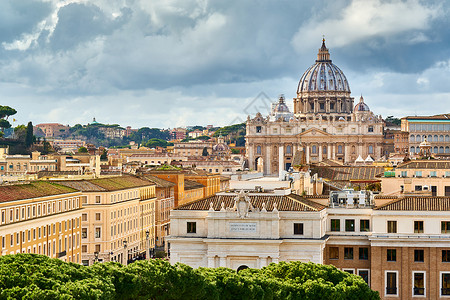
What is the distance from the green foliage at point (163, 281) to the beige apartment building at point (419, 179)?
1810cm

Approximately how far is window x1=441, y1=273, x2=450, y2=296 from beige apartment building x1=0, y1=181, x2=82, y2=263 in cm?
2045

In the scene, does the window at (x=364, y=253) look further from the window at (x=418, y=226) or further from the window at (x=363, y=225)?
the window at (x=418, y=226)

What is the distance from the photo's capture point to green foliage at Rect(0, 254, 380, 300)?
3183 cm

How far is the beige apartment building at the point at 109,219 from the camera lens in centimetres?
8088

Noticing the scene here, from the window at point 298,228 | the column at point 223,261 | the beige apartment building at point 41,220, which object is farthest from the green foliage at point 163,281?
the beige apartment building at point 41,220

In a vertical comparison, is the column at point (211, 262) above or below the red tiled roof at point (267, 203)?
below

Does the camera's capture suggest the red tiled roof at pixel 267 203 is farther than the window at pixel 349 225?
No

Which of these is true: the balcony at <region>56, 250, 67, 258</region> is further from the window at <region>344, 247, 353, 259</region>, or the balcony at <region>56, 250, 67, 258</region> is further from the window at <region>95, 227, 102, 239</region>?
Result: the window at <region>344, 247, 353, 259</region>

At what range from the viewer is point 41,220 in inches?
2566

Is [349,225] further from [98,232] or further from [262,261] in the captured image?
[98,232]

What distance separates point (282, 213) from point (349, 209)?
134 inches

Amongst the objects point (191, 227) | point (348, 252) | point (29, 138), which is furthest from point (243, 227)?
point (29, 138)

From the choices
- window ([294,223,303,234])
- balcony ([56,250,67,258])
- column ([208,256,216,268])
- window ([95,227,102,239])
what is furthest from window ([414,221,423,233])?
window ([95,227,102,239])

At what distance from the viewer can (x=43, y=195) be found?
66.9 meters
